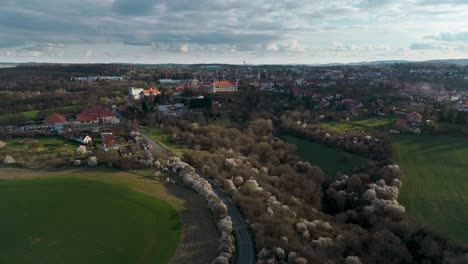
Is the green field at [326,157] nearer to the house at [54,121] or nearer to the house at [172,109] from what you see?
the house at [172,109]

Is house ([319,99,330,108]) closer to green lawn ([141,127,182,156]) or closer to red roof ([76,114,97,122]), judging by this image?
green lawn ([141,127,182,156])

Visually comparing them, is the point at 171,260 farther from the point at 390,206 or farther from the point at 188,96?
the point at 188,96

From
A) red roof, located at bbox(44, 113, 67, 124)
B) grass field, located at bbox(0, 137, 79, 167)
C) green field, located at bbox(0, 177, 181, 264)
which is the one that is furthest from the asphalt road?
red roof, located at bbox(44, 113, 67, 124)

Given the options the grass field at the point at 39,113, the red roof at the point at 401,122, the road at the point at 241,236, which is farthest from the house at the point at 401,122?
the grass field at the point at 39,113

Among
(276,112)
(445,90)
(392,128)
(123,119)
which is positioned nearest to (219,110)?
(276,112)

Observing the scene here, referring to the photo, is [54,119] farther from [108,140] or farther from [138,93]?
[138,93]
